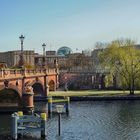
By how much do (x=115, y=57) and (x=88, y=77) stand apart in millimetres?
30032

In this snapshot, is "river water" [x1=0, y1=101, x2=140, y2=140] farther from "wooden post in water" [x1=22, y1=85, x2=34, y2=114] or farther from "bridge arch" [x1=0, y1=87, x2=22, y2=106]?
"bridge arch" [x1=0, y1=87, x2=22, y2=106]

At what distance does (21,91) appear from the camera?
71875 millimetres

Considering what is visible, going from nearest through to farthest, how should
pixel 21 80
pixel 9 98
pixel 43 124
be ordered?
Result: pixel 43 124
pixel 21 80
pixel 9 98

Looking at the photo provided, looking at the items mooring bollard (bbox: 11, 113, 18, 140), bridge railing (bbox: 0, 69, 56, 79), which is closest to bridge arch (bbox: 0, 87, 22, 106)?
bridge railing (bbox: 0, 69, 56, 79)

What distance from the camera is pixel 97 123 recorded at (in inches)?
2295

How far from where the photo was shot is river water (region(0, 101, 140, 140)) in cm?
4866

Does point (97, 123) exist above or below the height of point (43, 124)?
below

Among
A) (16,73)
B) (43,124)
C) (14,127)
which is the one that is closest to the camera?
(14,127)

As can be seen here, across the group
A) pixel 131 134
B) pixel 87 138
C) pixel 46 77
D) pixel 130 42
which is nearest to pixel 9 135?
pixel 87 138

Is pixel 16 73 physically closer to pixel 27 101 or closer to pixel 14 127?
pixel 27 101

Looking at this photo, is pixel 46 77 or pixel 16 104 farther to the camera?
pixel 46 77

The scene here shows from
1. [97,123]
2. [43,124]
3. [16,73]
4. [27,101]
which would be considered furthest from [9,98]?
[43,124]

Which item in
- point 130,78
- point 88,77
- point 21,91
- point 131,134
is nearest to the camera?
point 131,134

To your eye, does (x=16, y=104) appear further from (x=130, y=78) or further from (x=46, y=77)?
(x=130, y=78)
